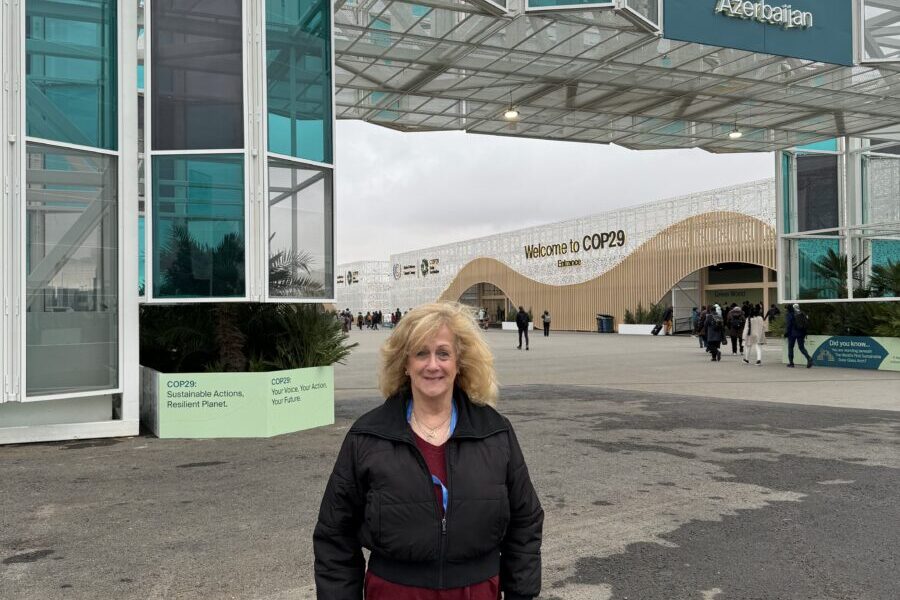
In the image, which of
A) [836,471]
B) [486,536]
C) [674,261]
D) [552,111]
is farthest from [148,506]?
[674,261]

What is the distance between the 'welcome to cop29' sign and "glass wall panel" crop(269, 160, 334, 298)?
6.24 m

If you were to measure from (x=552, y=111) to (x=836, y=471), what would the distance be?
461 inches

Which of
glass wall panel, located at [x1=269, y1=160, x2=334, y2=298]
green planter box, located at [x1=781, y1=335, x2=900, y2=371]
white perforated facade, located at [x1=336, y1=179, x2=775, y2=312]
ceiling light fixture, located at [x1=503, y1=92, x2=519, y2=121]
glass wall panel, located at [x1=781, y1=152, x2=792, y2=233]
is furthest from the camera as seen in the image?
white perforated facade, located at [x1=336, y1=179, x2=775, y2=312]

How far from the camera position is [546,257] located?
5297 centimetres

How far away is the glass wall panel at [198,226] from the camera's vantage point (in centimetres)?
867

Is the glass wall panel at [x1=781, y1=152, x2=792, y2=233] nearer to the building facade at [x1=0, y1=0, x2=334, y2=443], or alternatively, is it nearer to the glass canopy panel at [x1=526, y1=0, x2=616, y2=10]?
the glass canopy panel at [x1=526, y1=0, x2=616, y2=10]

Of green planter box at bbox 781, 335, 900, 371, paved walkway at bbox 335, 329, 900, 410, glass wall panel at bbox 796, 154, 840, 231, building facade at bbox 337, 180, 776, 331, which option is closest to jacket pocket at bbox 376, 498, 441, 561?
paved walkway at bbox 335, 329, 900, 410

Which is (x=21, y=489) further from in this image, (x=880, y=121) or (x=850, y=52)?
(x=880, y=121)

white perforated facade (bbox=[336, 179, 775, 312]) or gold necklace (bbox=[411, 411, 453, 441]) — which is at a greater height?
white perforated facade (bbox=[336, 179, 775, 312])

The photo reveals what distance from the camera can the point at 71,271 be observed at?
8344 mm

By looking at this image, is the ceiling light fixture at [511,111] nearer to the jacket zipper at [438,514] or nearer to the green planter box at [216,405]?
the green planter box at [216,405]

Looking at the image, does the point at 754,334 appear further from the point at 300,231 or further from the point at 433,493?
the point at 433,493

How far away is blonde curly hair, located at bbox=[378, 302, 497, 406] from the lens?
2.43 meters

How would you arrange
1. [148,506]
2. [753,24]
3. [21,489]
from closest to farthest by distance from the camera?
[148,506] < [21,489] < [753,24]
